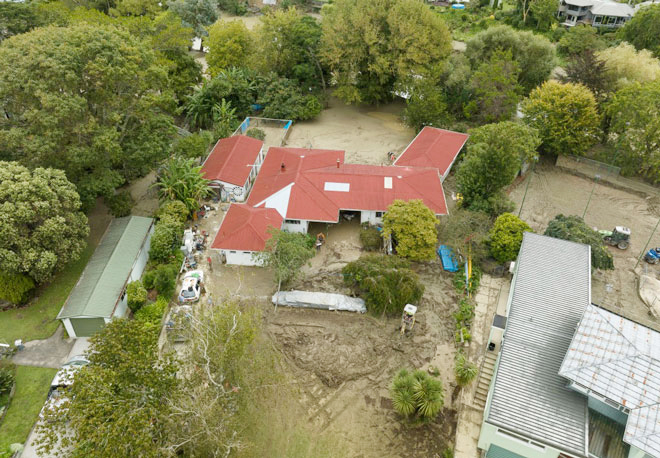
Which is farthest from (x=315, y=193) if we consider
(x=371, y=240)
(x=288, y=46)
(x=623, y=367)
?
(x=288, y=46)

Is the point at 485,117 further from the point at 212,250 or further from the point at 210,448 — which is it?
the point at 210,448

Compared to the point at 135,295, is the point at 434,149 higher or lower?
higher

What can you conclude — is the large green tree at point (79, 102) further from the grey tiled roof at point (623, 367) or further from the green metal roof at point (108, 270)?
the grey tiled roof at point (623, 367)

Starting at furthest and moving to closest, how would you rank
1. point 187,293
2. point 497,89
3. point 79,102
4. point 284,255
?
1. point 497,89
2. point 79,102
3. point 187,293
4. point 284,255

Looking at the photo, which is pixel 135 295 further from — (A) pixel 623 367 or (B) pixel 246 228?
(A) pixel 623 367

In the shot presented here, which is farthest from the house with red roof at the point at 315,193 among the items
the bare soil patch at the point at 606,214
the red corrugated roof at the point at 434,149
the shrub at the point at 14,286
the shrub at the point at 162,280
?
the shrub at the point at 14,286

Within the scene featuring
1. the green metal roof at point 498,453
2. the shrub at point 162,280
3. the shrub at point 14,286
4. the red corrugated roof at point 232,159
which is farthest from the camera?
the red corrugated roof at point 232,159
